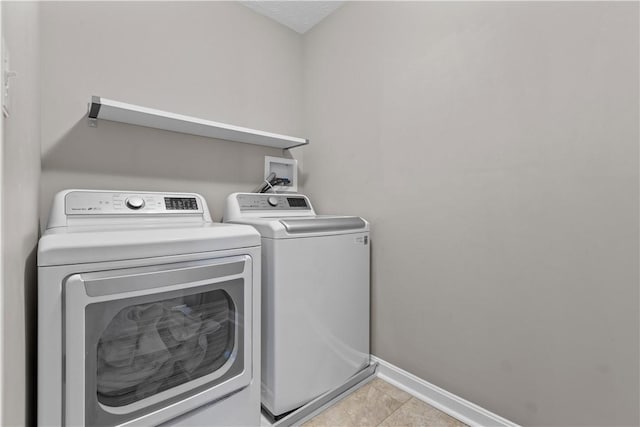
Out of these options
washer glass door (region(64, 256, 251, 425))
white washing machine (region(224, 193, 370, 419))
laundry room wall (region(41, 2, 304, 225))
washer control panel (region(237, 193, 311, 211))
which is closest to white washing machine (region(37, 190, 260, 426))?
washer glass door (region(64, 256, 251, 425))

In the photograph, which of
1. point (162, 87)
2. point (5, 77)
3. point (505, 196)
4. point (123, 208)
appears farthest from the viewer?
point (162, 87)

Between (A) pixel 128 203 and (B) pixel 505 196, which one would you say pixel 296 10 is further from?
(B) pixel 505 196

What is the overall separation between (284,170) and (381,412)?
1.61m

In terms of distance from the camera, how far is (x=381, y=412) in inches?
58.4

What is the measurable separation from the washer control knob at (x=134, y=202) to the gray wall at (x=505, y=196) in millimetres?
1190

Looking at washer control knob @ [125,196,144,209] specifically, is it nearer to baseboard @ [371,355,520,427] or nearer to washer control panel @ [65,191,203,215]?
washer control panel @ [65,191,203,215]

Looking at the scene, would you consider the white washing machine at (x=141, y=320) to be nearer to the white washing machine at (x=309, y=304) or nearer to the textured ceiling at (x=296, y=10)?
the white washing machine at (x=309, y=304)

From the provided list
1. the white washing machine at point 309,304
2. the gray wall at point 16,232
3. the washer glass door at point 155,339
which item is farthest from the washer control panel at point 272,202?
the gray wall at point 16,232

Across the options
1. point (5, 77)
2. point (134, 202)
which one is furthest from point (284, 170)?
point (5, 77)

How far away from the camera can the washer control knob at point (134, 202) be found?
1.46 metres

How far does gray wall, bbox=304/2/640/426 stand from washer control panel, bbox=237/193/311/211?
365 millimetres

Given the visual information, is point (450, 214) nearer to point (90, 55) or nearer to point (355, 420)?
point (355, 420)

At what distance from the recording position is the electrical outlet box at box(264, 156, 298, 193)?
85.3 inches

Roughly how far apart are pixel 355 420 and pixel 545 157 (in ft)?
4.66
